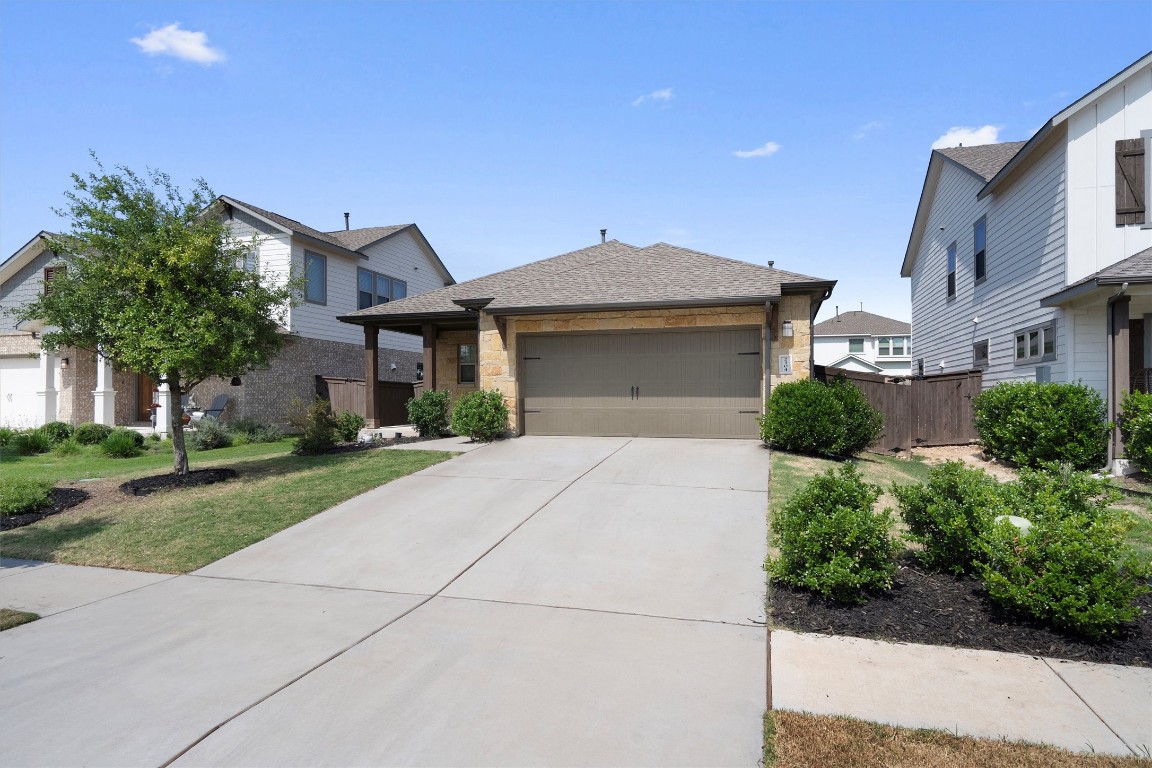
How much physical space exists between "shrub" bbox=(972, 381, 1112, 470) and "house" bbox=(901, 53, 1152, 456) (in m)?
0.33

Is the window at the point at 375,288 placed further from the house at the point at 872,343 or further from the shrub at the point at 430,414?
the house at the point at 872,343

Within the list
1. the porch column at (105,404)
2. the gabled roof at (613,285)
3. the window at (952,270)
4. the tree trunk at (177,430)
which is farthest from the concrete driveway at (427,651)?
the porch column at (105,404)

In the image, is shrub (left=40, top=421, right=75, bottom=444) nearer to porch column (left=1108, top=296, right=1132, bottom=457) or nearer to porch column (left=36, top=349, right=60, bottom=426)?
porch column (left=36, top=349, right=60, bottom=426)

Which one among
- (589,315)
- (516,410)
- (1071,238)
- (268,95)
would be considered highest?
(268,95)

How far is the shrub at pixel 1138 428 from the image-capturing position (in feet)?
30.7

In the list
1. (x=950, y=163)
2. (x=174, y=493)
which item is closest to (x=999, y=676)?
(x=174, y=493)

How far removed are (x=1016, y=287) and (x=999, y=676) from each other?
13.3m

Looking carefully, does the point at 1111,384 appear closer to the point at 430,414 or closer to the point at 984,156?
the point at 984,156

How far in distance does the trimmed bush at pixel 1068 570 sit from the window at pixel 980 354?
13.3 metres

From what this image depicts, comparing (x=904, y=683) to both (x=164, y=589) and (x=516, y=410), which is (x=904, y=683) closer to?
(x=164, y=589)

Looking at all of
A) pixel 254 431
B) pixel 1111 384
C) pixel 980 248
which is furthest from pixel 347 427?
pixel 980 248

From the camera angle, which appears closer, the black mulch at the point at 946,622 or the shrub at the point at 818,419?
the black mulch at the point at 946,622

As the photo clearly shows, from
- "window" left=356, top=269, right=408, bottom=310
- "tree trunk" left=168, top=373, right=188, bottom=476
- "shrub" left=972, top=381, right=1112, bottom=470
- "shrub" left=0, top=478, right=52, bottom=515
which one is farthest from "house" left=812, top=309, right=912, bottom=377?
"shrub" left=0, top=478, right=52, bottom=515

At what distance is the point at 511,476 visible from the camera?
30.5ft
